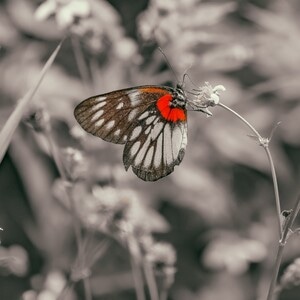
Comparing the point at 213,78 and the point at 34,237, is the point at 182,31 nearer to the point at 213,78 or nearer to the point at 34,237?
the point at 213,78

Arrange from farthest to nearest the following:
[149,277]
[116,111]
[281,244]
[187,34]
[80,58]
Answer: [187,34]
[80,58]
[149,277]
[116,111]
[281,244]

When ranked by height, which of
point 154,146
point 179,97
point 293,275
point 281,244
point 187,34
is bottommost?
point 293,275

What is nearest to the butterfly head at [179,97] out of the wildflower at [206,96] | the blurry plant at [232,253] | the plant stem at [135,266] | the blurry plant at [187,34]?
the wildflower at [206,96]

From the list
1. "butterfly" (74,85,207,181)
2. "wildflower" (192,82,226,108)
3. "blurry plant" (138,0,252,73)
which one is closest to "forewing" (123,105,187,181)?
"butterfly" (74,85,207,181)

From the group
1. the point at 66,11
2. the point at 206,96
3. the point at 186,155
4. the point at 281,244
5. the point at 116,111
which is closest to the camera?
the point at 281,244

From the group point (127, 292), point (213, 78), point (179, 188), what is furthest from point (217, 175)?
point (127, 292)

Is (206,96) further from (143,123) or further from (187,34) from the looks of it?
(187,34)

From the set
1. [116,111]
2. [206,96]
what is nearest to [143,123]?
[116,111]

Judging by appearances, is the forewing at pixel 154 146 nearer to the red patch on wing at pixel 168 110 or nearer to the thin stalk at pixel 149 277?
the red patch on wing at pixel 168 110
